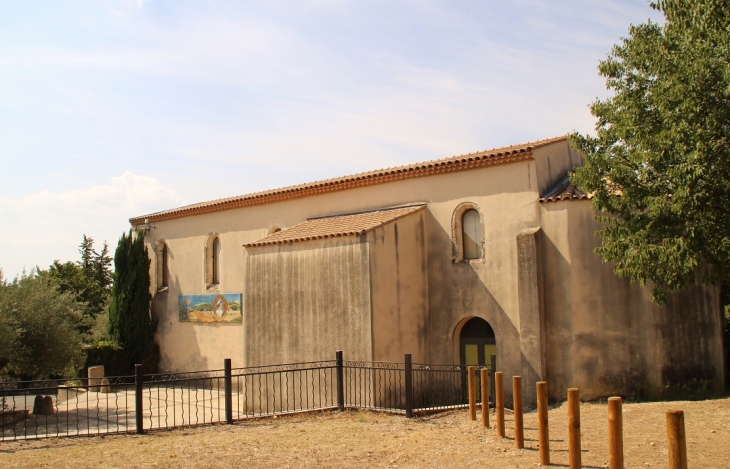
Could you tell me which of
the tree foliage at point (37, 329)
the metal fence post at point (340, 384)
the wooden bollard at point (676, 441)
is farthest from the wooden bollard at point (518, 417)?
the tree foliage at point (37, 329)

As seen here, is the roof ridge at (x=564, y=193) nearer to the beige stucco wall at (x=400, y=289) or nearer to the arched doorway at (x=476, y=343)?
the beige stucco wall at (x=400, y=289)

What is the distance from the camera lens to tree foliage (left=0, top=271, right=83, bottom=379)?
17516 mm

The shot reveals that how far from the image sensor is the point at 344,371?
16.3m

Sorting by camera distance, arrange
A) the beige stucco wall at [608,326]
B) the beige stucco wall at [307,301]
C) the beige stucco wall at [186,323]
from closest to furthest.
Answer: the beige stucco wall at [608,326]
the beige stucco wall at [307,301]
the beige stucco wall at [186,323]

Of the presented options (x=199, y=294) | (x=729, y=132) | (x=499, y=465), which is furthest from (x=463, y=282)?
(x=199, y=294)

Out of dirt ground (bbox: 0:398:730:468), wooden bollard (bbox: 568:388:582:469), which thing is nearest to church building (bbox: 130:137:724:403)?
dirt ground (bbox: 0:398:730:468)

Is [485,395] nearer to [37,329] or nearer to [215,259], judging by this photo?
[37,329]

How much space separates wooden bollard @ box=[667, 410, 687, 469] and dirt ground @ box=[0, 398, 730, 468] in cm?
243

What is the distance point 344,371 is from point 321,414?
2.17m

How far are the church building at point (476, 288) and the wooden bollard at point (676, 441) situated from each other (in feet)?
32.3

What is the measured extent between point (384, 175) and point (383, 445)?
977 centimetres

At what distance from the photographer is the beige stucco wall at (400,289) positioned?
16438 mm

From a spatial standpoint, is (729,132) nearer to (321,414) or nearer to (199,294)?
(321,414)

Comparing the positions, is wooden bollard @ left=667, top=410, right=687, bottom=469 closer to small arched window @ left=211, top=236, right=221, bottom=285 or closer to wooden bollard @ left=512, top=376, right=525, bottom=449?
wooden bollard @ left=512, top=376, right=525, bottom=449
